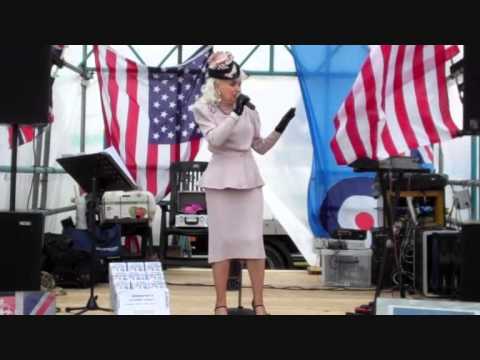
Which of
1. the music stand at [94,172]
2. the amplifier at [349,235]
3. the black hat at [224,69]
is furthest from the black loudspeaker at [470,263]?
the amplifier at [349,235]

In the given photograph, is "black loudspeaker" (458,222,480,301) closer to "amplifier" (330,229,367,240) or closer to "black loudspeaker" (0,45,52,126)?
"black loudspeaker" (0,45,52,126)

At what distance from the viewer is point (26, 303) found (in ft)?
12.7

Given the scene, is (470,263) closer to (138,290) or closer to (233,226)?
(233,226)

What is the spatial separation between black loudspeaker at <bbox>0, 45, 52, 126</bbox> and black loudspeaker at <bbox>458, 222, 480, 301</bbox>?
2.32 meters

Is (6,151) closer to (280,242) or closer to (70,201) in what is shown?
(70,201)

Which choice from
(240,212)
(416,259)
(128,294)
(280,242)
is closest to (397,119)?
(416,259)

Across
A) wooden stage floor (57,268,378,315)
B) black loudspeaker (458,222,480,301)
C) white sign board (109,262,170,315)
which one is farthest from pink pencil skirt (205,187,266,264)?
black loudspeaker (458,222,480,301)

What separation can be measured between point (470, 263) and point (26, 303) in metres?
2.41

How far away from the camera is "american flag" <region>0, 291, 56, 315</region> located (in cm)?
381

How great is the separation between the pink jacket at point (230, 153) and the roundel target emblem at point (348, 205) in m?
2.86

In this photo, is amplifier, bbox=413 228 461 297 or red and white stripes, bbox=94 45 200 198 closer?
amplifier, bbox=413 228 461 297

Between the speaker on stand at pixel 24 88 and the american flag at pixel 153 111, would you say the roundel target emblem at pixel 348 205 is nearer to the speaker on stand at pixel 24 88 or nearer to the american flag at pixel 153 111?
the american flag at pixel 153 111

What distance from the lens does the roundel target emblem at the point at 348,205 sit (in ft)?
22.1

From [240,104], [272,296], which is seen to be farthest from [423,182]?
[240,104]
